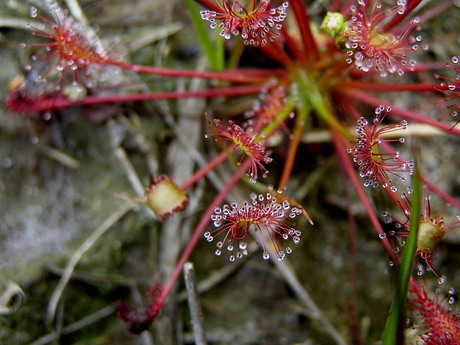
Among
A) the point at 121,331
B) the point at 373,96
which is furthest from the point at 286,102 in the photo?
the point at 121,331

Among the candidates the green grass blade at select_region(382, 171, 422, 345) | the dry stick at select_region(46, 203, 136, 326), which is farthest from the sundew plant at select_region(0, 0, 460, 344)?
the green grass blade at select_region(382, 171, 422, 345)

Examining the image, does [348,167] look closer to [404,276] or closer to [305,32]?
Answer: [305,32]

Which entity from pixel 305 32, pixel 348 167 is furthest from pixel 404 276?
pixel 305 32

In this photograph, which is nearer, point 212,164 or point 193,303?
point 193,303

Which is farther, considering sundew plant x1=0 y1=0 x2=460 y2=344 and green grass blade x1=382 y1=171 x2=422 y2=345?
sundew plant x1=0 y1=0 x2=460 y2=344

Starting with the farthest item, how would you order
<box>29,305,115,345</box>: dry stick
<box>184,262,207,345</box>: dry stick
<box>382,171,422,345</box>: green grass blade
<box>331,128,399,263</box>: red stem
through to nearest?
<box>29,305,115,345</box>: dry stick < <box>331,128,399,263</box>: red stem < <box>184,262,207,345</box>: dry stick < <box>382,171,422,345</box>: green grass blade

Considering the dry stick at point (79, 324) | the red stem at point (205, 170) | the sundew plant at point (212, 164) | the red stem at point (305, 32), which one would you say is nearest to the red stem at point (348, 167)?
the sundew plant at point (212, 164)

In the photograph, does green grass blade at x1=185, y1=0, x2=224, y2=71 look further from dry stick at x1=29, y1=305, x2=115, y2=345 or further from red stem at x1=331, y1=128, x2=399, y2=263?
dry stick at x1=29, y1=305, x2=115, y2=345
